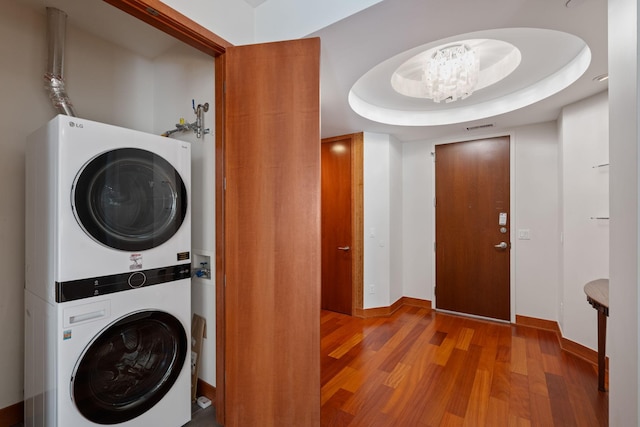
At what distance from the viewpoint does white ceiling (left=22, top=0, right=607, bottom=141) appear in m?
1.25

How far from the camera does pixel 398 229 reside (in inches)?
143

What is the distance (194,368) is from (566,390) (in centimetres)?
272

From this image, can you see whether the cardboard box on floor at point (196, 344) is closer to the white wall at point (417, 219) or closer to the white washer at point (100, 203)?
the white washer at point (100, 203)

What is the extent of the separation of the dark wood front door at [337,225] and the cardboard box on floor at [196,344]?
198 centimetres

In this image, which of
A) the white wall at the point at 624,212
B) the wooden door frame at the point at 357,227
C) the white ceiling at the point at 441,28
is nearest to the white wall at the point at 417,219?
the wooden door frame at the point at 357,227

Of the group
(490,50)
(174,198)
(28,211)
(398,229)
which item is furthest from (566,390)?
(28,211)

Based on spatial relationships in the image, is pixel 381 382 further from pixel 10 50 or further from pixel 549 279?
pixel 10 50

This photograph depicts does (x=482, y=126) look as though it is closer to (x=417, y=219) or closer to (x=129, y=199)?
(x=417, y=219)

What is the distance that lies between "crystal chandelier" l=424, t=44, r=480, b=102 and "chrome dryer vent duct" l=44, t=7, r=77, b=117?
2.57 m

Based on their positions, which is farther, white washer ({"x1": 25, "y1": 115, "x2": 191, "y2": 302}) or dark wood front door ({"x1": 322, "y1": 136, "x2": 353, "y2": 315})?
dark wood front door ({"x1": 322, "y1": 136, "x2": 353, "y2": 315})

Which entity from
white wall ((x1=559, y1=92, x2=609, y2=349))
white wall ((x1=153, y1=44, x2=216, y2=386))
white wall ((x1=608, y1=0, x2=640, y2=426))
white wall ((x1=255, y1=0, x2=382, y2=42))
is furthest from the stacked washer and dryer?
white wall ((x1=559, y1=92, x2=609, y2=349))

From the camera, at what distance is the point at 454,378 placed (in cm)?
204

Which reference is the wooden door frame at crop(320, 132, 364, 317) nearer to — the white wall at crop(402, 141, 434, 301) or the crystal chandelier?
the white wall at crop(402, 141, 434, 301)

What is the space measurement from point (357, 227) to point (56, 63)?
2944mm
